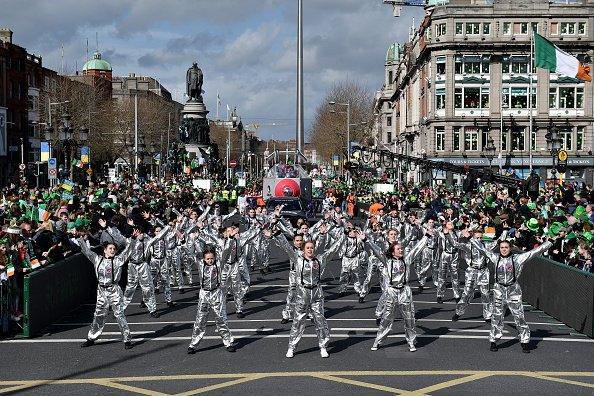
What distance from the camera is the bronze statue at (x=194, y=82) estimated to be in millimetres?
68375

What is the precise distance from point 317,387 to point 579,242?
8276 mm

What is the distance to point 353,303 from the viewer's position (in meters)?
18.3

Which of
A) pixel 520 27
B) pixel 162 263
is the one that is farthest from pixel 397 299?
pixel 520 27

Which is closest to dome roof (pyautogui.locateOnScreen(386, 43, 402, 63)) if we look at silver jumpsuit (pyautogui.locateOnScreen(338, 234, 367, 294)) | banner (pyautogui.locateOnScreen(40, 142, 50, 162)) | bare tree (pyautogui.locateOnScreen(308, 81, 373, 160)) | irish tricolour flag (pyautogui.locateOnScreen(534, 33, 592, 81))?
bare tree (pyautogui.locateOnScreen(308, 81, 373, 160))

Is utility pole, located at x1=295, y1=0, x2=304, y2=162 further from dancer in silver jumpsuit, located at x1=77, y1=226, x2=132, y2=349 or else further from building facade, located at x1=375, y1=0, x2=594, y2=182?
dancer in silver jumpsuit, located at x1=77, y1=226, x2=132, y2=349

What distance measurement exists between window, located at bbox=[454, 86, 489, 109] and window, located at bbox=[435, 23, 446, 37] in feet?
16.0

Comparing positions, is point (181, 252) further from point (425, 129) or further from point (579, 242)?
point (425, 129)

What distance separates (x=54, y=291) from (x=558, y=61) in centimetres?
1876

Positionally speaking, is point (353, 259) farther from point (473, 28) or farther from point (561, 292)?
point (473, 28)

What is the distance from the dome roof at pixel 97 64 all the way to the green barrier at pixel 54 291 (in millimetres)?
119434

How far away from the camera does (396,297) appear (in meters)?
13.3

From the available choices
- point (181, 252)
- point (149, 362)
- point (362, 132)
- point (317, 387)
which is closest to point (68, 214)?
point (181, 252)

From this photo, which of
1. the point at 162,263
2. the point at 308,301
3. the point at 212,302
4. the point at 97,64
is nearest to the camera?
the point at 308,301

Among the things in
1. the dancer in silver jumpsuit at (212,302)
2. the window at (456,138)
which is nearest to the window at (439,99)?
the window at (456,138)
